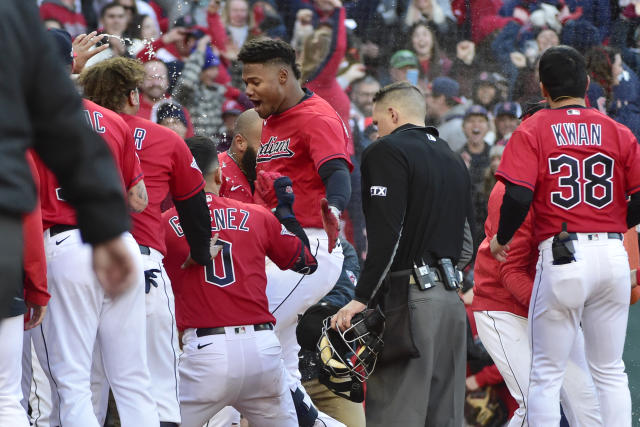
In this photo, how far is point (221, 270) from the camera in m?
4.36

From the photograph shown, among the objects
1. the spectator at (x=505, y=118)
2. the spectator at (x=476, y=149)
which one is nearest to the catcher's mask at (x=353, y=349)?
the spectator at (x=476, y=149)

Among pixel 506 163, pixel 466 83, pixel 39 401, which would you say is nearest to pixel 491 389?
pixel 466 83

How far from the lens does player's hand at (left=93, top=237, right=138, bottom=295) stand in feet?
5.80

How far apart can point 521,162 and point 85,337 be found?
2.19 metres

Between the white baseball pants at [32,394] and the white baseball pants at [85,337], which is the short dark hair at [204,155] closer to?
the white baseball pants at [85,337]

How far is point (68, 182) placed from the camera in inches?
70.5

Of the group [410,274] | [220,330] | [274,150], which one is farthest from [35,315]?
[274,150]

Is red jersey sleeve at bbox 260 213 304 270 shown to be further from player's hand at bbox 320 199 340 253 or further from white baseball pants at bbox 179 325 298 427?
white baseball pants at bbox 179 325 298 427

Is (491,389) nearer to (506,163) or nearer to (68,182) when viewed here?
(506,163)

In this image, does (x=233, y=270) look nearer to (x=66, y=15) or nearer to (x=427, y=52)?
(x=66, y=15)

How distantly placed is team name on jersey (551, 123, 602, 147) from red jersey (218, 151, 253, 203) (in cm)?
186

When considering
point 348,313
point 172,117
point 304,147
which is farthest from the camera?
point 172,117

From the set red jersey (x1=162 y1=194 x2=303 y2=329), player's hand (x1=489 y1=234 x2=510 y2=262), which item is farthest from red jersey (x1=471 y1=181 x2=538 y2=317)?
red jersey (x1=162 y1=194 x2=303 y2=329)

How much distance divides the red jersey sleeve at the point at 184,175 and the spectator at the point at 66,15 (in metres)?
3.07
